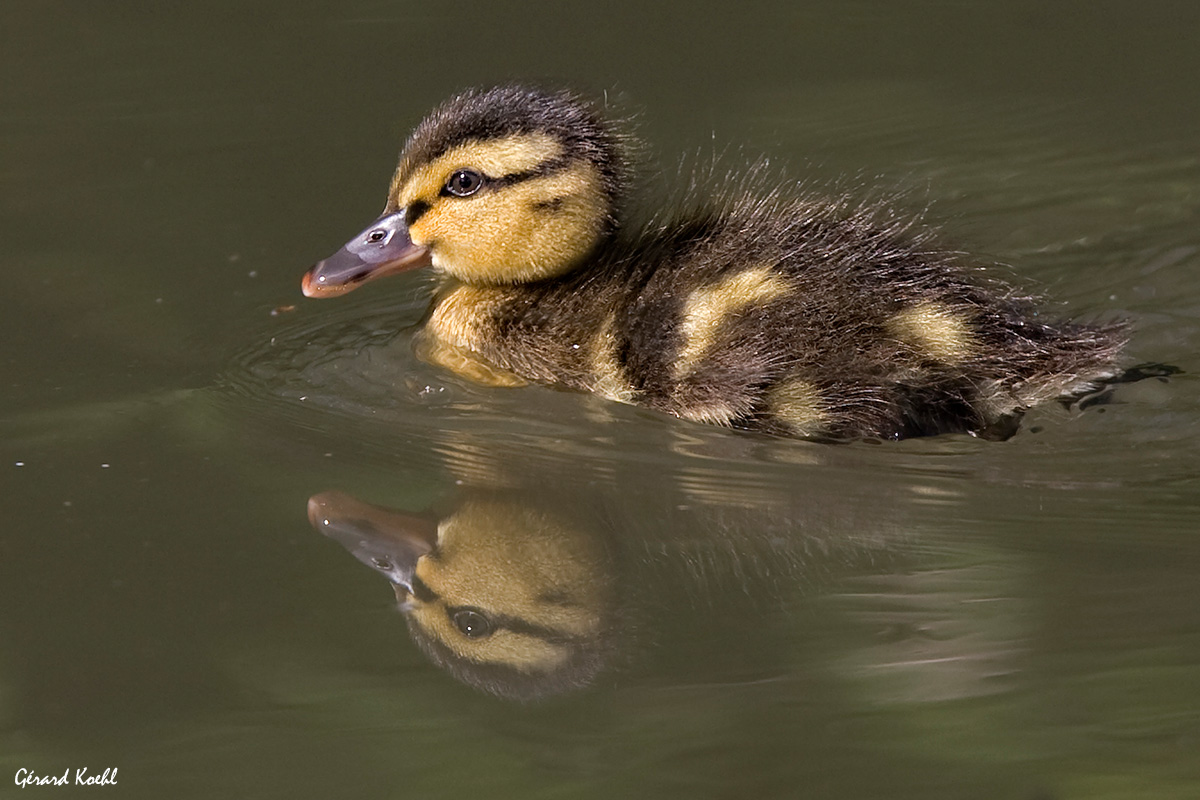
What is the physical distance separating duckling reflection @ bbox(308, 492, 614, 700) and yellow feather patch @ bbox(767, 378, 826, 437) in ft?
1.69

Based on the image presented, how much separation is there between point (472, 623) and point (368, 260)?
1294 millimetres

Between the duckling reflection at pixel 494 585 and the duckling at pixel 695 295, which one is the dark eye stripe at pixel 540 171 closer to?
the duckling at pixel 695 295

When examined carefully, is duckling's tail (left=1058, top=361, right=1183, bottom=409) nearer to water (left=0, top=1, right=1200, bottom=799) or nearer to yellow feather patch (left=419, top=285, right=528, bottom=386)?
water (left=0, top=1, right=1200, bottom=799)

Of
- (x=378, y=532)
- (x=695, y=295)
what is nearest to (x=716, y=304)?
(x=695, y=295)

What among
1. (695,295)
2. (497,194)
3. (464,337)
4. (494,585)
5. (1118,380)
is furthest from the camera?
(464,337)

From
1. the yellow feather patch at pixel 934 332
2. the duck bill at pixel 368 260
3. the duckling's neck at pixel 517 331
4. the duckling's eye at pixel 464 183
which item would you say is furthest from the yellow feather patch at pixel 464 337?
the yellow feather patch at pixel 934 332

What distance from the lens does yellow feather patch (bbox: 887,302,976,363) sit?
10.8 ft

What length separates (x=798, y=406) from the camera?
3.32 metres

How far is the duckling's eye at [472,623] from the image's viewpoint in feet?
8.66

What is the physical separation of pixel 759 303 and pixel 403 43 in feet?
7.64

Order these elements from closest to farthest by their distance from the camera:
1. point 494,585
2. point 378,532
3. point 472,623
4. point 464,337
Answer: point 472,623
point 494,585
point 378,532
point 464,337

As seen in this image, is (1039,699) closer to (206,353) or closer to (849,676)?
(849,676)

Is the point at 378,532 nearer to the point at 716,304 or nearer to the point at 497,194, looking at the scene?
the point at 716,304

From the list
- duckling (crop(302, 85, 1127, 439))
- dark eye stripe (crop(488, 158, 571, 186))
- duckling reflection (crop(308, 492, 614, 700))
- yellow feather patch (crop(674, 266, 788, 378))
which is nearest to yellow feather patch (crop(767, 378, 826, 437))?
duckling (crop(302, 85, 1127, 439))
